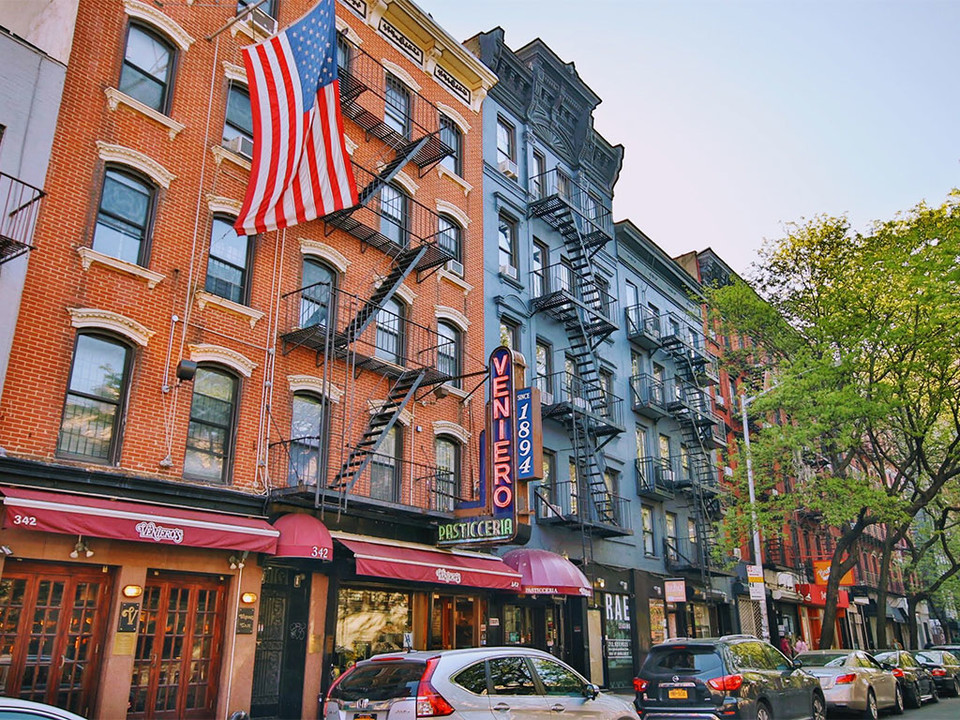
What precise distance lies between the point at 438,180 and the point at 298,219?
8.14 meters

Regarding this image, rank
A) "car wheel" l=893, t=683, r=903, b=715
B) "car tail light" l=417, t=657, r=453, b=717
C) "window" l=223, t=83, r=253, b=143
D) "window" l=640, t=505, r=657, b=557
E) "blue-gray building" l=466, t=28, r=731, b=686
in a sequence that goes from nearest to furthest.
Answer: "car tail light" l=417, t=657, r=453, b=717 < "window" l=223, t=83, r=253, b=143 < "car wheel" l=893, t=683, r=903, b=715 < "blue-gray building" l=466, t=28, r=731, b=686 < "window" l=640, t=505, r=657, b=557

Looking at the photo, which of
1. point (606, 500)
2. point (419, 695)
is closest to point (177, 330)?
point (419, 695)

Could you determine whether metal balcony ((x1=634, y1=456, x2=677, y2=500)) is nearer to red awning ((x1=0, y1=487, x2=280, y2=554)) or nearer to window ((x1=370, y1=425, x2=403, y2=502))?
window ((x1=370, y1=425, x2=403, y2=502))

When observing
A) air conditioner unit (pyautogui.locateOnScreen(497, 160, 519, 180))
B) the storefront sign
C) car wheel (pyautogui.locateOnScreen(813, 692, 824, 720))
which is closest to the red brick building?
air conditioner unit (pyautogui.locateOnScreen(497, 160, 519, 180))

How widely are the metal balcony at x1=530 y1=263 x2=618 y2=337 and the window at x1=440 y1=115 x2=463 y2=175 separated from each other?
435cm

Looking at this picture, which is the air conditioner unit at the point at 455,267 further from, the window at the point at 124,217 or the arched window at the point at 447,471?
the window at the point at 124,217

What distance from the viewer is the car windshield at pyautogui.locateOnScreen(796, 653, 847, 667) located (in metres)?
16.9

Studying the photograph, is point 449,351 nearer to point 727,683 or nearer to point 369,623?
point 369,623

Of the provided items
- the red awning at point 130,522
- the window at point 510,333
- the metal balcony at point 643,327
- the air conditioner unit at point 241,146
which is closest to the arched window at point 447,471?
the window at point 510,333

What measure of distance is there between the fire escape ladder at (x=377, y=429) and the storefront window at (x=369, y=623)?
2552 mm

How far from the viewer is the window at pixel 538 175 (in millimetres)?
27042

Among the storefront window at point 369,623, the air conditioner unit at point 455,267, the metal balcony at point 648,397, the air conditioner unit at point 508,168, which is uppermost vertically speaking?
the air conditioner unit at point 508,168

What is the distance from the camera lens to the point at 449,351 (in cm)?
2119

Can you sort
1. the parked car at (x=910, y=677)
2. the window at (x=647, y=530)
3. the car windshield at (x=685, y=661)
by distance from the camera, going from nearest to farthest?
1. the car windshield at (x=685, y=661)
2. the parked car at (x=910, y=677)
3. the window at (x=647, y=530)
